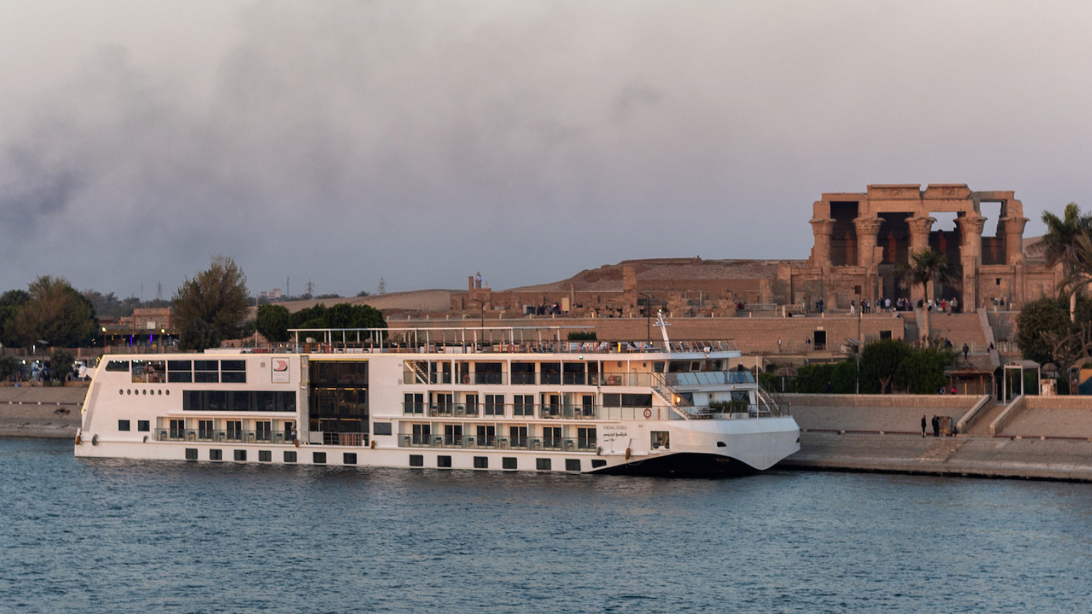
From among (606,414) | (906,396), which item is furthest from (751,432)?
(906,396)

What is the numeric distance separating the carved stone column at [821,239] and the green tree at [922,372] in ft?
124

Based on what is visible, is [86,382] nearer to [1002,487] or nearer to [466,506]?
[466,506]

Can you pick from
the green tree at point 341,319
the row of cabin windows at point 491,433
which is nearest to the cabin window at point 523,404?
the row of cabin windows at point 491,433

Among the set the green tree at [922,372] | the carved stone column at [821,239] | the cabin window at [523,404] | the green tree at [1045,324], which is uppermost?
the carved stone column at [821,239]

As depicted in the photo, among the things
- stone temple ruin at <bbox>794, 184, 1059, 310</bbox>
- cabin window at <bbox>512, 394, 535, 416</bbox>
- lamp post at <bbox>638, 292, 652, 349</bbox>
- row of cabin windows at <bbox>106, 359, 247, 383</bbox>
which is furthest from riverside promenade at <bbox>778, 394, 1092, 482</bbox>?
stone temple ruin at <bbox>794, 184, 1059, 310</bbox>

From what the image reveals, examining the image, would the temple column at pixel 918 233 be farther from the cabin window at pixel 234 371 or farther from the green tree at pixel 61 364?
the cabin window at pixel 234 371

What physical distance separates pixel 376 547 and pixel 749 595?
1042 cm

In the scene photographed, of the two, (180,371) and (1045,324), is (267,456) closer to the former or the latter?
(180,371)

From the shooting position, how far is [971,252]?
93.8m

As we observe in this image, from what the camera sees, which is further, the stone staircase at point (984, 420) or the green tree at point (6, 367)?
the green tree at point (6, 367)

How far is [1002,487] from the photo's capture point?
142ft

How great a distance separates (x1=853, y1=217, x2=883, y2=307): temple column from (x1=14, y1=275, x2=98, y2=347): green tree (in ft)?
179

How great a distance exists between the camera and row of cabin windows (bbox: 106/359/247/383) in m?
51.7

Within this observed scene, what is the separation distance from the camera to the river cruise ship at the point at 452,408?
150 ft
